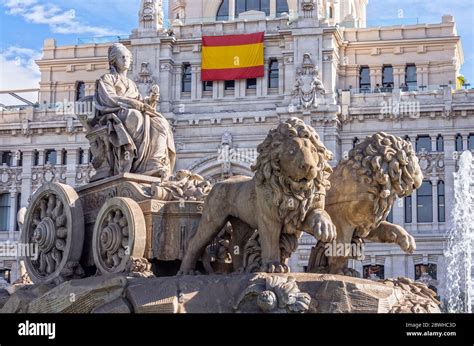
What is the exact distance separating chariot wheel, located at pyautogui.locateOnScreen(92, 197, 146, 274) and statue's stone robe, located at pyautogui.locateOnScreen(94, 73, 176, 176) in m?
0.80

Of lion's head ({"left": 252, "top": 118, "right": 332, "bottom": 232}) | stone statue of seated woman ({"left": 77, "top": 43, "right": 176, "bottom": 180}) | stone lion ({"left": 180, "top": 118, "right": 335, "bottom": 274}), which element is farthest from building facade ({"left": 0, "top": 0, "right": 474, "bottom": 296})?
lion's head ({"left": 252, "top": 118, "right": 332, "bottom": 232})

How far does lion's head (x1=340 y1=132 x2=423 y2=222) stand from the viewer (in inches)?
433

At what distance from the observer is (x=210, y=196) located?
11344 millimetres

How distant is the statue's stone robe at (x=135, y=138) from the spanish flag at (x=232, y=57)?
3934cm

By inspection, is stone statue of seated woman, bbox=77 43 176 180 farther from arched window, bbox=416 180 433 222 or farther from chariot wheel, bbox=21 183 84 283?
arched window, bbox=416 180 433 222

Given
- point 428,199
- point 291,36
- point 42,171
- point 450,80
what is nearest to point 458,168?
point 428,199

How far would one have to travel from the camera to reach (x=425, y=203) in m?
49.6

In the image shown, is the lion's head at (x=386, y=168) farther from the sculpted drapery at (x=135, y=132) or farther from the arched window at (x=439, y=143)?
the arched window at (x=439, y=143)

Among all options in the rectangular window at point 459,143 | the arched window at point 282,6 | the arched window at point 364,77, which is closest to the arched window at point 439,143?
the rectangular window at point 459,143

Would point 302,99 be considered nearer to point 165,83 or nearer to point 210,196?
point 165,83

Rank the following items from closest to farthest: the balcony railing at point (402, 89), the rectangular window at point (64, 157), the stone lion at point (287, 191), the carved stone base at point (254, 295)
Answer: the carved stone base at point (254, 295) → the stone lion at point (287, 191) → the balcony railing at point (402, 89) → the rectangular window at point (64, 157)

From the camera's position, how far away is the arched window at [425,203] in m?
→ 49.3

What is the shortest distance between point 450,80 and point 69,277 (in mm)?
43291
